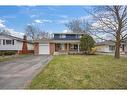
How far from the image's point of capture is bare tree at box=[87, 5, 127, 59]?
21406 mm

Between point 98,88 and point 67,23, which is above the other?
point 67,23

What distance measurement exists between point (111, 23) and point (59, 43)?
30.2ft

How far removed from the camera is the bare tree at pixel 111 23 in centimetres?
2141

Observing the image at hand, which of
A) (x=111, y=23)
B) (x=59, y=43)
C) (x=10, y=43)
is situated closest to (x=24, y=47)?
(x=10, y=43)

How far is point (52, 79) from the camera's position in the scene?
29.2 feet

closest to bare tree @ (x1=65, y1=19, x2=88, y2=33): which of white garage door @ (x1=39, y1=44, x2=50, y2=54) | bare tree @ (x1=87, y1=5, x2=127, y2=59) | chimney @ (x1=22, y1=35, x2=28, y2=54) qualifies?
bare tree @ (x1=87, y1=5, x2=127, y2=59)

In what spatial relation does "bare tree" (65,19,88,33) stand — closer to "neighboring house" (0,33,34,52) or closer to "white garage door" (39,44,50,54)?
"white garage door" (39,44,50,54)

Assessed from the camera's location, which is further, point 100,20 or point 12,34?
point 12,34

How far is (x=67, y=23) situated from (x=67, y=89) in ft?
54.7

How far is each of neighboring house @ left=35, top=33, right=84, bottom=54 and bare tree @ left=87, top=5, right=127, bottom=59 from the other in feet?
14.4
